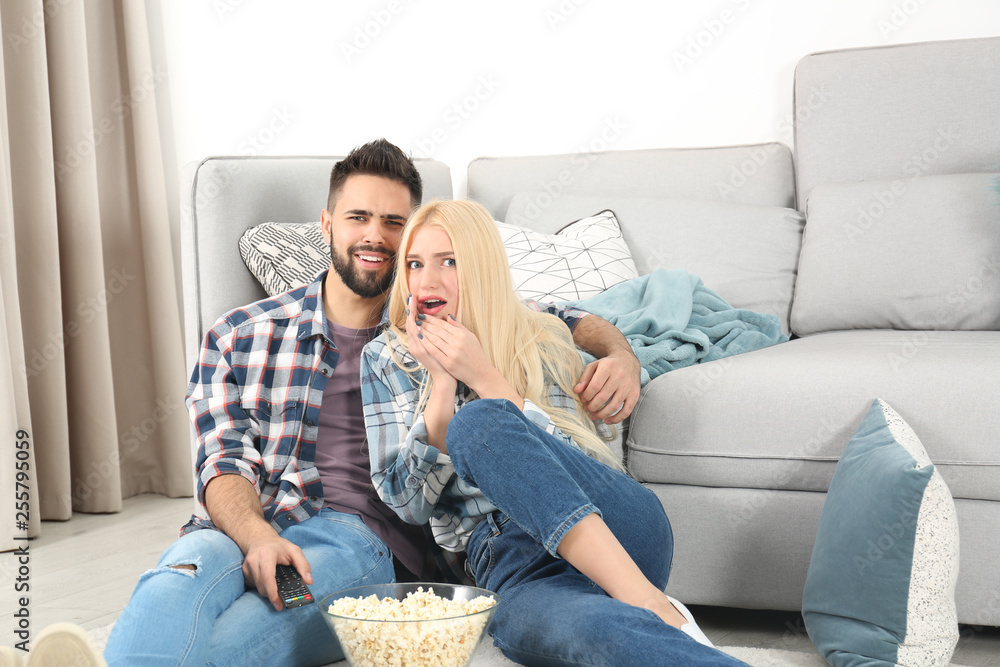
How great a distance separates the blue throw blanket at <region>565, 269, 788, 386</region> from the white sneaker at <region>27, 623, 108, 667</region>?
1053 mm

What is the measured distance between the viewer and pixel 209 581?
121 cm

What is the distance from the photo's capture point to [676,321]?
1.75 metres

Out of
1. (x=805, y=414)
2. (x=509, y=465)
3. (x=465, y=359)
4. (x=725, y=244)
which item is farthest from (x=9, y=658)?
(x=725, y=244)

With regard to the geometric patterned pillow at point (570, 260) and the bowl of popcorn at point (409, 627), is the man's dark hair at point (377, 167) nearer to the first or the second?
the geometric patterned pillow at point (570, 260)

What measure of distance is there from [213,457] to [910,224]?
145 cm

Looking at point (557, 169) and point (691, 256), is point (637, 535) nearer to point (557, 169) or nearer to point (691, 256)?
point (691, 256)

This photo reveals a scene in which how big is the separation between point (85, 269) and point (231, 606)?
162 cm

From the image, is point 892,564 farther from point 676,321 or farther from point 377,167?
point 377,167

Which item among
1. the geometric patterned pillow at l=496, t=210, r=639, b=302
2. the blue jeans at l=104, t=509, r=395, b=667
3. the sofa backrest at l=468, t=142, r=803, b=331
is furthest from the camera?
the sofa backrest at l=468, t=142, r=803, b=331

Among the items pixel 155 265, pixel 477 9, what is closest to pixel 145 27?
pixel 155 265

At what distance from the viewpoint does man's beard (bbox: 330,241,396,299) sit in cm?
158

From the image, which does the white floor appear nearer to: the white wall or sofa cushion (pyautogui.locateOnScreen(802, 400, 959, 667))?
sofa cushion (pyautogui.locateOnScreen(802, 400, 959, 667))

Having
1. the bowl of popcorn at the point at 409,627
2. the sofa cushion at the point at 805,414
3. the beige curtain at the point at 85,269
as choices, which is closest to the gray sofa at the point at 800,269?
the sofa cushion at the point at 805,414

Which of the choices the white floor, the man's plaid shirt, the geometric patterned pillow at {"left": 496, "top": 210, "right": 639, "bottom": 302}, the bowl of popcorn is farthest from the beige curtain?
the bowl of popcorn
